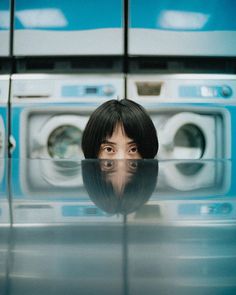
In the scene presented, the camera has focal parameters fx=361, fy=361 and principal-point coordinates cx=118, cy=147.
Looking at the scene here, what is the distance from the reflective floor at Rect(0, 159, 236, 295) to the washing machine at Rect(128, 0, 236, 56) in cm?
172

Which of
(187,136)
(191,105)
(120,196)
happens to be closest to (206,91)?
(191,105)

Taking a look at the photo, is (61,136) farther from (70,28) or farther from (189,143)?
(189,143)

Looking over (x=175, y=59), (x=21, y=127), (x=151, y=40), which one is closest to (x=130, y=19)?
(x=151, y=40)

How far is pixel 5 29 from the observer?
6.29ft

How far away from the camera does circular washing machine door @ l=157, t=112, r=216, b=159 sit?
1852 millimetres

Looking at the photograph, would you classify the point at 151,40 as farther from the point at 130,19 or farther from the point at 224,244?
the point at 224,244

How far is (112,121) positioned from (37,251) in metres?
0.84

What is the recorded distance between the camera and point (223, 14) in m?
1.90

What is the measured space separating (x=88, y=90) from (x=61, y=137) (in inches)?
12.3

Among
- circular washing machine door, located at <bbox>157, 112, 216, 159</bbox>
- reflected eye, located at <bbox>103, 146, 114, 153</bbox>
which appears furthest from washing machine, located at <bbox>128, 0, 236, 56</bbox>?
reflected eye, located at <bbox>103, 146, 114, 153</bbox>

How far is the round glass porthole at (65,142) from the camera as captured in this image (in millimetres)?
1949

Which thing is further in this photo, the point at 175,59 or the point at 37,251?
the point at 175,59

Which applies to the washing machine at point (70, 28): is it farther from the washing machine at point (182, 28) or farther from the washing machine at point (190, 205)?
the washing machine at point (190, 205)

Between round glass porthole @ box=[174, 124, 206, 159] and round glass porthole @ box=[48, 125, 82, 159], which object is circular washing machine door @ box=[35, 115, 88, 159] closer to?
round glass porthole @ box=[48, 125, 82, 159]
